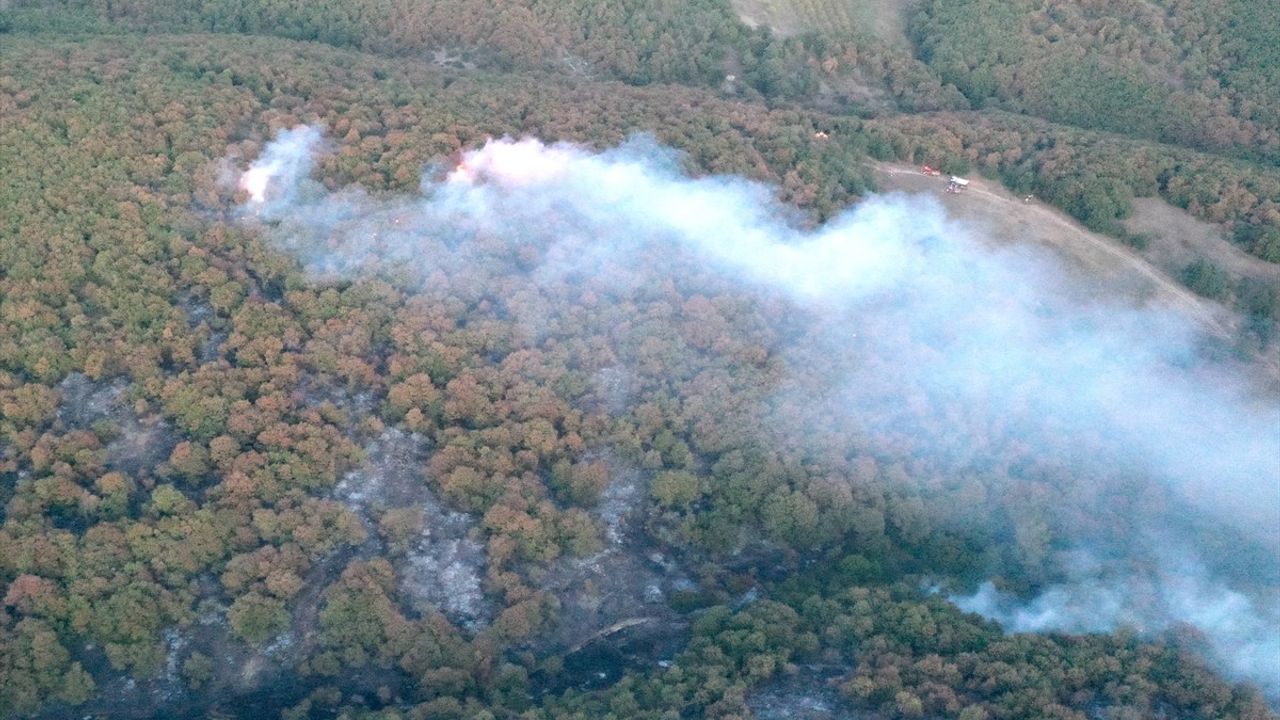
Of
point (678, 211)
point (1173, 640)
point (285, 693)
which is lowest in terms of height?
point (285, 693)

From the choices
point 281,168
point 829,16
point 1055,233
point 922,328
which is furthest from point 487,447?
point 829,16

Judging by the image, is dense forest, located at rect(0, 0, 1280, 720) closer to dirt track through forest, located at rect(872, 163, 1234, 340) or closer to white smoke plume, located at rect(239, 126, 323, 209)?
white smoke plume, located at rect(239, 126, 323, 209)

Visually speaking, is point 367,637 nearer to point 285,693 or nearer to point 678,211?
point 285,693

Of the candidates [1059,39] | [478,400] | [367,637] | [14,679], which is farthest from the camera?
[1059,39]

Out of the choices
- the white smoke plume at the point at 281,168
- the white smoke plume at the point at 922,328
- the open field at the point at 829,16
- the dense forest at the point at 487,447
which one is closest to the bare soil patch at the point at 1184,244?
the dense forest at the point at 487,447

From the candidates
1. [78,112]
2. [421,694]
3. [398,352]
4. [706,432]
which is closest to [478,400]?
[398,352]

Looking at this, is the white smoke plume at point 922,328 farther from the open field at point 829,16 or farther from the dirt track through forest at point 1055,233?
the open field at point 829,16
